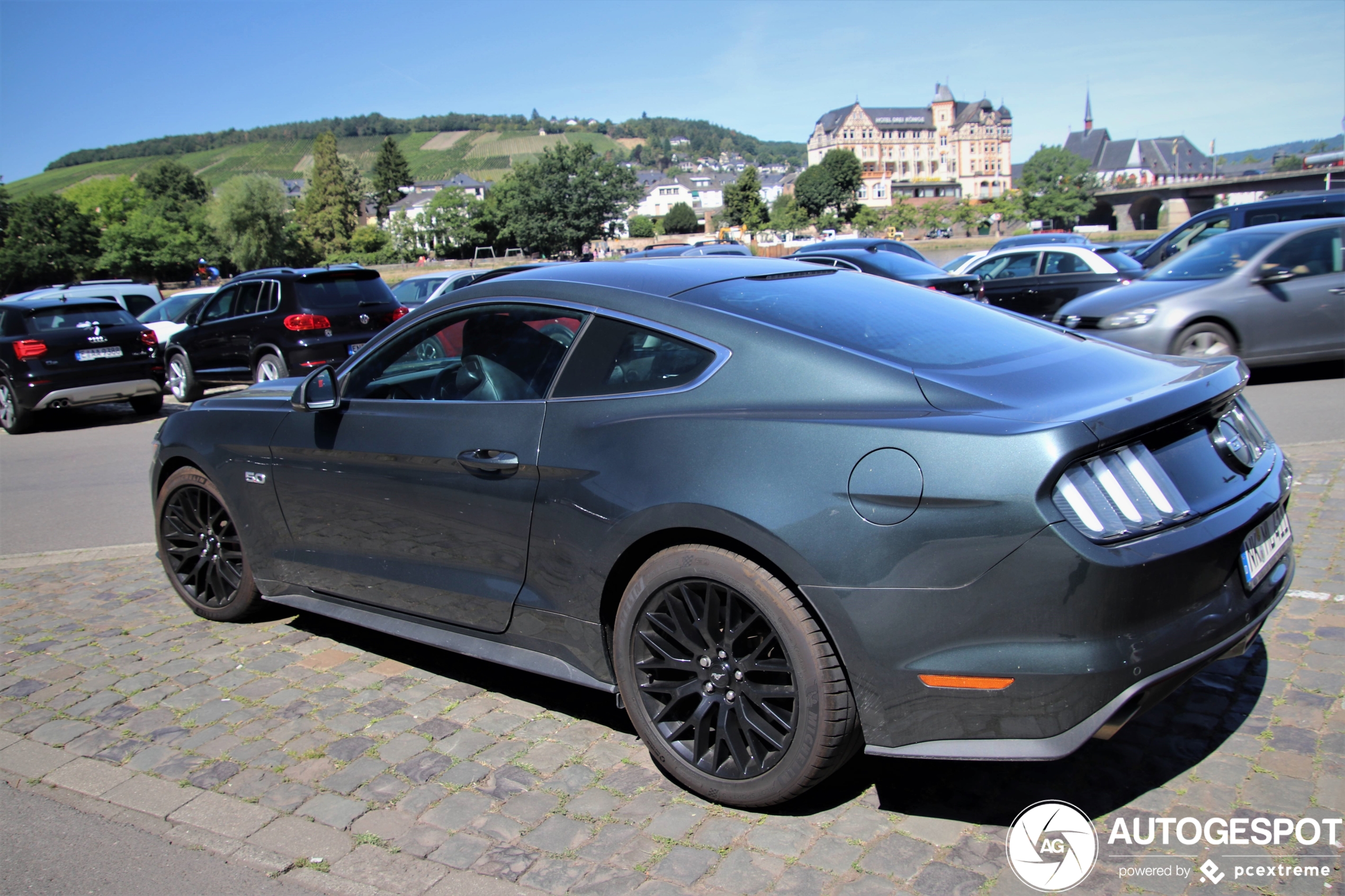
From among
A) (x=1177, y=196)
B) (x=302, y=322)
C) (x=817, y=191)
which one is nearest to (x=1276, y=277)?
(x=302, y=322)

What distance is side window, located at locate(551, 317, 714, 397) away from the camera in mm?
2969

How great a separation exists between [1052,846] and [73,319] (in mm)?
13971

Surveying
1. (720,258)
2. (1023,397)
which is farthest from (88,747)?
(1023,397)

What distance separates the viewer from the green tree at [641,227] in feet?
549

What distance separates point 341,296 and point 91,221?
335 ft

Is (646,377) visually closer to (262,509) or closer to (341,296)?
(262,509)

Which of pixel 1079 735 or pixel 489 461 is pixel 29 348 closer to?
pixel 489 461

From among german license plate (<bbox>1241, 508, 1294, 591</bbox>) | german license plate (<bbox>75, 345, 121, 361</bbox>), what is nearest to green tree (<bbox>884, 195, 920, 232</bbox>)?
german license plate (<bbox>75, 345, 121, 361</bbox>)

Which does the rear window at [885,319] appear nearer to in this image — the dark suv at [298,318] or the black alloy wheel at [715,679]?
the black alloy wheel at [715,679]

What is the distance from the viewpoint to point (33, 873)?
8.99 feet

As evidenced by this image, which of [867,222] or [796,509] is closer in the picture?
[796,509]

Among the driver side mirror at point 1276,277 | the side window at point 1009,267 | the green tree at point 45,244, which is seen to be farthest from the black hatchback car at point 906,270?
the green tree at point 45,244

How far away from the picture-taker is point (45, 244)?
89.1m

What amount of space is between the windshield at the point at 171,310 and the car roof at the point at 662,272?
19.1 meters
